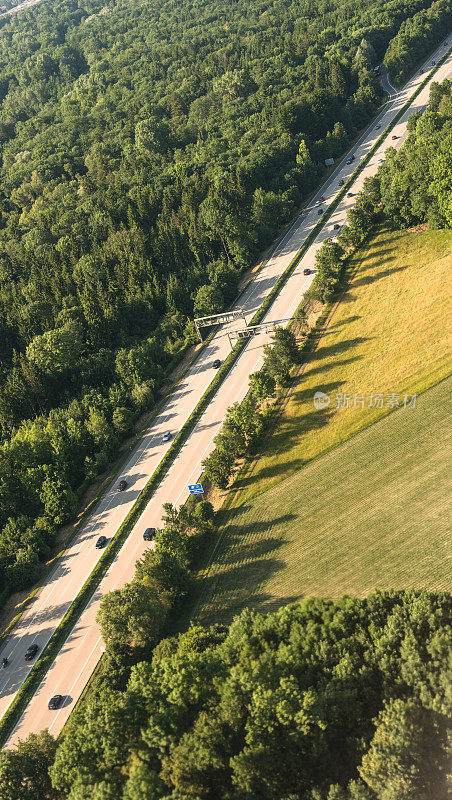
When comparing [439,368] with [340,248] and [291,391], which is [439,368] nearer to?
[291,391]

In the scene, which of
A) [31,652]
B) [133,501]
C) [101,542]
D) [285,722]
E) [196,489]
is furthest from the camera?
[133,501]

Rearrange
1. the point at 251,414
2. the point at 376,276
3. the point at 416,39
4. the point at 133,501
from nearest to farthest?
the point at 251,414 → the point at 133,501 → the point at 376,276 → the point at 416,39

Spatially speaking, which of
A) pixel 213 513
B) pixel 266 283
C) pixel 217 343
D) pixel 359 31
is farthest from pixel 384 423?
pixel 359 31

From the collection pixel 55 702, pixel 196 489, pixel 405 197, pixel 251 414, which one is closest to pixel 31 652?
pixel 55 702

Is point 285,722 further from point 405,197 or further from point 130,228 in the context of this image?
point 130,228

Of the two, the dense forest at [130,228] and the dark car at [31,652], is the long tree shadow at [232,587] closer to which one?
the dark car at [31,652]

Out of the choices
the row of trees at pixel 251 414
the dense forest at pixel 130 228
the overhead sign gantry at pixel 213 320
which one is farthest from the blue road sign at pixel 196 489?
the overhead sign gantry at pixel 213 320

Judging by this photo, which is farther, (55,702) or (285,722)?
(55,702)

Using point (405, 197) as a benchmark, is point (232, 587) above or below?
below
